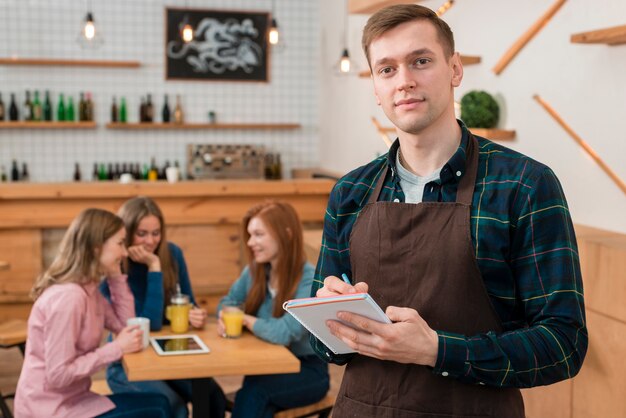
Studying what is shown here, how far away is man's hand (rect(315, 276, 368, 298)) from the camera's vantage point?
1.40 m

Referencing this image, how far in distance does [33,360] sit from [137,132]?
5287 millimetres

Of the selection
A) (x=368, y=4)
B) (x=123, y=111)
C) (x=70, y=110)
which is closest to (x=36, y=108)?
(x=70, y=110)

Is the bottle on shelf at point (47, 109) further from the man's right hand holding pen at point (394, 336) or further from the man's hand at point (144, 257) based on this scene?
the man's right hand holding pen at point (394, 336)

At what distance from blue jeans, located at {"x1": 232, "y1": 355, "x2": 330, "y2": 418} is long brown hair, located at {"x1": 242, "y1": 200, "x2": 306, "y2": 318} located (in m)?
0.29

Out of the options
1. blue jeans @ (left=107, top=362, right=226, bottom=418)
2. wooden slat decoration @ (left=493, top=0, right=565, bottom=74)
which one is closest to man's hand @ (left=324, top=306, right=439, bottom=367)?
blue jeans @ (left=107, top=362, right=226, bottom=418)

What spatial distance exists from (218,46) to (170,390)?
5135mm

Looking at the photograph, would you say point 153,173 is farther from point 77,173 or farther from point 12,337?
point 12,337

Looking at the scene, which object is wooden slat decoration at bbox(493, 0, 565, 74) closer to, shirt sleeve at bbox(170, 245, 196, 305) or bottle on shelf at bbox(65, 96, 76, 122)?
shirt sleeve at bbox(170, 245, 196, 305)

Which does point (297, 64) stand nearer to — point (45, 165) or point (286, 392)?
point (45, 165)

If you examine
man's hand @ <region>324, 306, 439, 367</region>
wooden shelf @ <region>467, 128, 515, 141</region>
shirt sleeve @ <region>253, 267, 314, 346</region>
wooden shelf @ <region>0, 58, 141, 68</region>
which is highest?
wooden shelf @ <region>0, 58, 141, 68</region>

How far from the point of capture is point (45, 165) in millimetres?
7730

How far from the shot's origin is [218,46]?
802 centimetres

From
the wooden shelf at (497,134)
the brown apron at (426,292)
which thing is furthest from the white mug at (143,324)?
the wooden shelf at (497,134)

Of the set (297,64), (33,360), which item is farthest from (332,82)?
(33,360)
